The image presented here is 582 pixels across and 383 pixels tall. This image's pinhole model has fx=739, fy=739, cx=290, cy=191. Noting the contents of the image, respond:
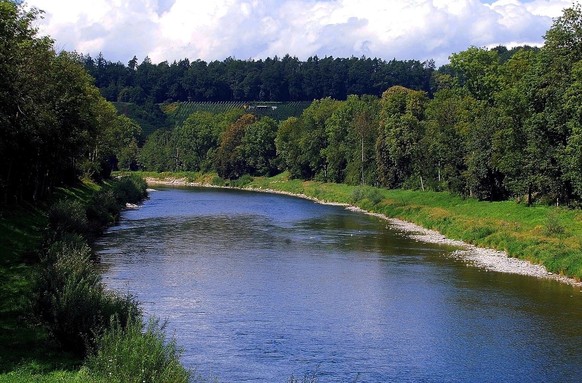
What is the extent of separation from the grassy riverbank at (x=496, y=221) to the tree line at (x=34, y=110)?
31315mm

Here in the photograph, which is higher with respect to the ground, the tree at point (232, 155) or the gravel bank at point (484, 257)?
the tree at point (232, 155)

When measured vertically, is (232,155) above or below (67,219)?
above

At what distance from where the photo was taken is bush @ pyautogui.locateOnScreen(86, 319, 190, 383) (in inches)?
687

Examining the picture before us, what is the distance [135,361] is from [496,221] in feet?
A: 159

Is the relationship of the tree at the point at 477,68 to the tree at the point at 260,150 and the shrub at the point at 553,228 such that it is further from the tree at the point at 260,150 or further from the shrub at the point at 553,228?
the tree at the point at 260,150

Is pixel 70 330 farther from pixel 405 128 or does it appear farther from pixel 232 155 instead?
pixel 232 155

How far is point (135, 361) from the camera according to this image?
703 inches

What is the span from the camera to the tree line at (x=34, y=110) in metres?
36.2

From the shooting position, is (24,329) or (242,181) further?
(242,181)

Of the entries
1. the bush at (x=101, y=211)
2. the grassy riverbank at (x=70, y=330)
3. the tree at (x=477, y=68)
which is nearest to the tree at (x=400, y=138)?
the tree at (x=477, y=68)

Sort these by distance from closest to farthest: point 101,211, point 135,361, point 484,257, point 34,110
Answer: point 135,361 → point 34,110 → point 484,257 → point 101,211

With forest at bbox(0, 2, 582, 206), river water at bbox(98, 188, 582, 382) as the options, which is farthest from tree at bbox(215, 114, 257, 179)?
river water at bbox(98, 188, 582, 382)

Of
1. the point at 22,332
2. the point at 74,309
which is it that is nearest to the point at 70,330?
the point at 74,309

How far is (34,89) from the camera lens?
145 ft
